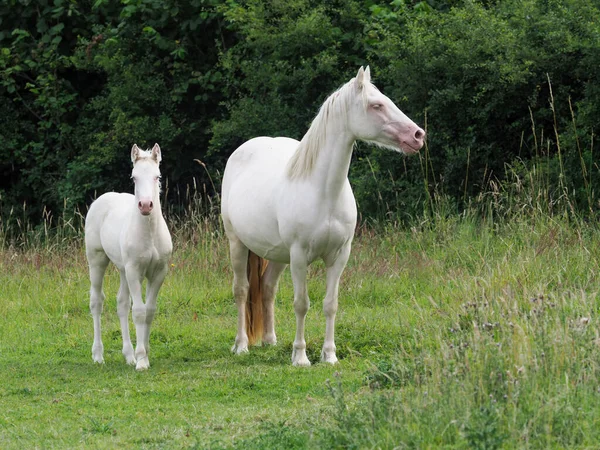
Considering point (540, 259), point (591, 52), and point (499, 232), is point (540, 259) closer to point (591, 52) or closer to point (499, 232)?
point (499, 232)

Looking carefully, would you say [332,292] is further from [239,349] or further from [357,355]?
[239,349]

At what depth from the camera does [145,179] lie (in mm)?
7223

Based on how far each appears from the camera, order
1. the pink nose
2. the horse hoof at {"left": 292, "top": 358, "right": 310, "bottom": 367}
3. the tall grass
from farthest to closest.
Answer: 1. the horse hoof at {"left": 292, "top": 358, "right": 310, "bottom": 367}
2. the pink nose
3. the tall grass

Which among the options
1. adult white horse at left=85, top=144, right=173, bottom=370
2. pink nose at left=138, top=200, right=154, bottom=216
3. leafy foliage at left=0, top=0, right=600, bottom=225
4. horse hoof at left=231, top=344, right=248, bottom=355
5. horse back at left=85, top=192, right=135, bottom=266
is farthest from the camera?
leafy foliage at left=0, top=0, right=600, bottom=225

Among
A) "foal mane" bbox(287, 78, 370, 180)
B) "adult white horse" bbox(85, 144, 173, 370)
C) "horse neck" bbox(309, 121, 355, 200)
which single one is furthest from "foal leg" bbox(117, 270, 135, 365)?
"horse neck" bbox(309, 121, 355, 200)

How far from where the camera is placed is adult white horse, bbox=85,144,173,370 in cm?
731

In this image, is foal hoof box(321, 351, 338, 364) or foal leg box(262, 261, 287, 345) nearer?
foal hoof box(321, 351, 338, 364)

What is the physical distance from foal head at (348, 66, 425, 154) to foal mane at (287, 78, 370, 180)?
4 centimetres

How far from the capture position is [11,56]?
692 inches

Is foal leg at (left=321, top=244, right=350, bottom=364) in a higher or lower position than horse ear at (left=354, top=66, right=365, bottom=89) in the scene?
lower

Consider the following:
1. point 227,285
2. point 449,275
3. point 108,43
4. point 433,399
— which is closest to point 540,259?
point 449,275

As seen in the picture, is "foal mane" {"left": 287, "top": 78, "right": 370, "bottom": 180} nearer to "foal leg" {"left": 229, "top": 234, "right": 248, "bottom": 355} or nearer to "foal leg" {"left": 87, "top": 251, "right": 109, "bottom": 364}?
"foal leg" {"left": 229, "top": 234, "right": 248, "bottom": 355}

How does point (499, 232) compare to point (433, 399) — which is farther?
point (499, 232)

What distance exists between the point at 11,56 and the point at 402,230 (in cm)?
880
